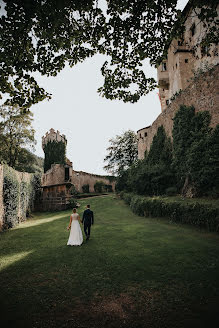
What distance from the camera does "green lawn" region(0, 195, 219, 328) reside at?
9.50 ft

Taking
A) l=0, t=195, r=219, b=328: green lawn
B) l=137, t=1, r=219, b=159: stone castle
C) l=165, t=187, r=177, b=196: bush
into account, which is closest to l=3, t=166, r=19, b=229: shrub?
l=0, t=195, r=219, b=328: green lawn

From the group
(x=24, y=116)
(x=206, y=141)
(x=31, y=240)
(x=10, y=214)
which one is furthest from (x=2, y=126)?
(x=206, y=141)

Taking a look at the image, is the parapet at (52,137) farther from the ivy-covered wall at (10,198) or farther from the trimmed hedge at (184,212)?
the trimmed hedge at (184,212)

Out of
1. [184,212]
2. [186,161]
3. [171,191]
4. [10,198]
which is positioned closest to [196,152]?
[186,161]

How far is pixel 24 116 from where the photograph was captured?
973 inches

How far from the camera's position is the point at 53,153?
111 feet

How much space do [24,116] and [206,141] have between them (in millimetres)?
23600

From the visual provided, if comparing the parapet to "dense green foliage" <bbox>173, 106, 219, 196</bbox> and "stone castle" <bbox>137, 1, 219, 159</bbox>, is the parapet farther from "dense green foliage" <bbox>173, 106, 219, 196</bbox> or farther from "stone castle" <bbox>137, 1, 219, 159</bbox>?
"dense green foliage" <bbox>173, 106, 219, 196</bbox>

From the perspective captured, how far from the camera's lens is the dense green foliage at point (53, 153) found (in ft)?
110

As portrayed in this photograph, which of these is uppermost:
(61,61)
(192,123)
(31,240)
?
(192,123)

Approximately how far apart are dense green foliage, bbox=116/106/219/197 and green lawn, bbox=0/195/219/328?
188 inches

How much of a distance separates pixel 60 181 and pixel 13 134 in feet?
36.6

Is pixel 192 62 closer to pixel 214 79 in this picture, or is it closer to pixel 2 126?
pixel 214 79

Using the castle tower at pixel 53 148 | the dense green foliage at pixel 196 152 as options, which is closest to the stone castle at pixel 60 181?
the castle tower at pixel 53 148
